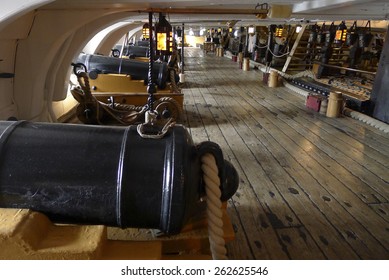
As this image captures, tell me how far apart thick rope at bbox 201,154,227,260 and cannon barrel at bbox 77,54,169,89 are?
5102 millimetres

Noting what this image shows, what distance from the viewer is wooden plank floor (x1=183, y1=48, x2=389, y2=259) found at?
93.2 inches

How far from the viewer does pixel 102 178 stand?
1.33m

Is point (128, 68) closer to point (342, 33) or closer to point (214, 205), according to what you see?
point (214, 205)

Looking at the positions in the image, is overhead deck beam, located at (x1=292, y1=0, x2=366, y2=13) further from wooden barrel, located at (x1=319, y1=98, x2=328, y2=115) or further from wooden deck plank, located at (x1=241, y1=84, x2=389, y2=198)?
wooden barrel, located at (x1=319, y1=98, x2=328, y2=115)

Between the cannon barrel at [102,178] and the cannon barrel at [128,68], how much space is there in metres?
5.07

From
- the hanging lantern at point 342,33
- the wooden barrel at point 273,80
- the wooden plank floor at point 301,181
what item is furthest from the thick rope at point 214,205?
the wooden barrel at point 273,80

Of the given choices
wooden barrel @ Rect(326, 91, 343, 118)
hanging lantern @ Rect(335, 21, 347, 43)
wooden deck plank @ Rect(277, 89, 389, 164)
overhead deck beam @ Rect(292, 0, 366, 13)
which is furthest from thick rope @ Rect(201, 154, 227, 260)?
hanging lantern @ Rect(335, 21, 347, 43)

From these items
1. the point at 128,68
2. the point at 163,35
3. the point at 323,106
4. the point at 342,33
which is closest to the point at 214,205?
the point at 163,35

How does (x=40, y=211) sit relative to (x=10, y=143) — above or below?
below

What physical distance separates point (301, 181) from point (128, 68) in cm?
434

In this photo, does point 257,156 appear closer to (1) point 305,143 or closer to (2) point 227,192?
(1) point 305,143
